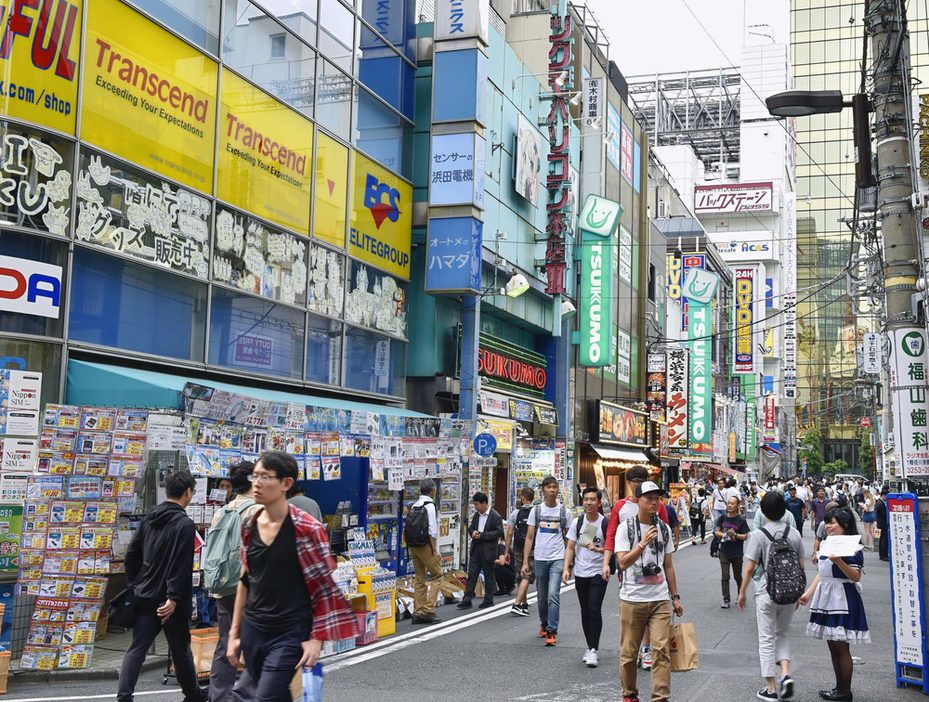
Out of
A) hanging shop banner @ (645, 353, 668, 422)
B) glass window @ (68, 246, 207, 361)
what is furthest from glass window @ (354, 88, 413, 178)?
hanging shop banner @ (645, 353, 668, 422)

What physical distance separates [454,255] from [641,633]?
13.3 meters

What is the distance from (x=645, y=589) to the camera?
7.62m

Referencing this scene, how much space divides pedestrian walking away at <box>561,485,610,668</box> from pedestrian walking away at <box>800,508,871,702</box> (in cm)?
209

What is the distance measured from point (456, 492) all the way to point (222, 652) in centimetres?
1111

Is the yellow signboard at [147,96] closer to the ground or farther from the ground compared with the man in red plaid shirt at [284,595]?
farther from the ground

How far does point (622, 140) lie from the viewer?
3703cm

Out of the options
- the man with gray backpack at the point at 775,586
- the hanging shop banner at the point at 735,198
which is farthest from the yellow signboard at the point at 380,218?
the hanging shop banner at the point at 735,198

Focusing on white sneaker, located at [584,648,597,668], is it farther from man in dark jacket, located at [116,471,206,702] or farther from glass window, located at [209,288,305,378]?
glass window, located at [209,288,305,378]

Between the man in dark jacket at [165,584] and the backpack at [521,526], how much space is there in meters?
8.00

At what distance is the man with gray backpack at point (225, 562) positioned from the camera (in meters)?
6.88

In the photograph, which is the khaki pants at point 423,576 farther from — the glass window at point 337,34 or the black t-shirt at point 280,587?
the glass window at point 337,34

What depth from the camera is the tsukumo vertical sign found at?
4678 centimetres

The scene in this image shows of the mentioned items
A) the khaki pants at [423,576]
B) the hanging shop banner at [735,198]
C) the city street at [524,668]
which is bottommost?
the city street at [524,668]

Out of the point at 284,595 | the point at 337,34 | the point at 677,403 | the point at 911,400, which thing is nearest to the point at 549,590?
the point at 911,400
